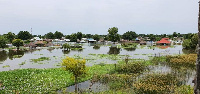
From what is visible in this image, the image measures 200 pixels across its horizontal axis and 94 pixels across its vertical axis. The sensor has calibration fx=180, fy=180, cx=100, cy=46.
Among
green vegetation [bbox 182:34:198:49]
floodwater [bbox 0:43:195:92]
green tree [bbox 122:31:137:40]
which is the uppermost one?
green tree [bbox 122:31:137:40]

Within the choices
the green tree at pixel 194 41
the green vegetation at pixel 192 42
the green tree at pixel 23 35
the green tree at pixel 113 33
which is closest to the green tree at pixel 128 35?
the green tree at pixel 113 33

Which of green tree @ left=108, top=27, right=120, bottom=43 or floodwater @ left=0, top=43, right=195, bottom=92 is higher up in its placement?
green tree @ left=108, top=27, right=120, bottom=43

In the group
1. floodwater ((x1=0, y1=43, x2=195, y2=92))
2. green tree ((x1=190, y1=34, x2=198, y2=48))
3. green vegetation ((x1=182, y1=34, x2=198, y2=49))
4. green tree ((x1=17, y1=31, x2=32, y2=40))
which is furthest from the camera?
green tree ((x1=17, y1=31, x2=32, y2=40))

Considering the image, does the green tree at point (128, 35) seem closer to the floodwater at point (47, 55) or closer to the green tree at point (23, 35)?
the green tree at point (23, 35)

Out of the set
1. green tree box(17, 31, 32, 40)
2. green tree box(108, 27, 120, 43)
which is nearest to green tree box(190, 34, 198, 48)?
green tree box(108, 27, 120, 43)

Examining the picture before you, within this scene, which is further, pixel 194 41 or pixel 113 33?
pixel 113 33

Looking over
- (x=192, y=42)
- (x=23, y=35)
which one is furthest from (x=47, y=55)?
(x=23, y=35)

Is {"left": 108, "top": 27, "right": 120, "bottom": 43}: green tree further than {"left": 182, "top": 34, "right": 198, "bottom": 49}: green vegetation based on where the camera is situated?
Yes

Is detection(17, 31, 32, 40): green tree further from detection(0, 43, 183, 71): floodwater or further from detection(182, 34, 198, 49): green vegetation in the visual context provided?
detection(182, 34, 198, 49): green vegetation

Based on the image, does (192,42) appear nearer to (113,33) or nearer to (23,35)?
(113,33)

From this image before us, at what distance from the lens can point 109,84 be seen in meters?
20.2

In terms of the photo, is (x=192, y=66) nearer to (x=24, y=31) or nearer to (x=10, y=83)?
(x=10, y=83)

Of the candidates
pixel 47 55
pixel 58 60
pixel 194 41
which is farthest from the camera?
pixel 194 41

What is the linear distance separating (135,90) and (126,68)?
873 cm
